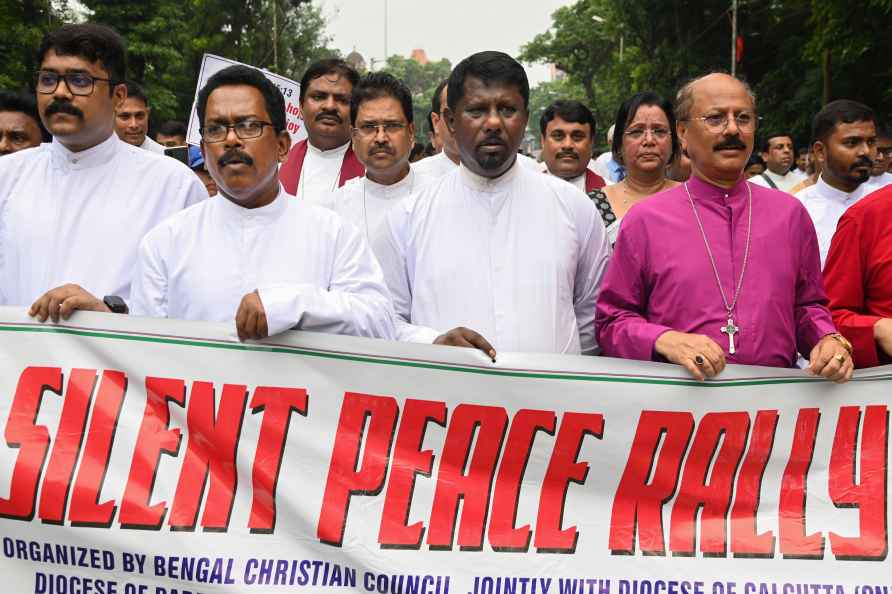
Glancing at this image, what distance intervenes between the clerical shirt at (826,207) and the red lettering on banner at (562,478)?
302 centimetres

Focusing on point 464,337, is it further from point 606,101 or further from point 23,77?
point 606,101

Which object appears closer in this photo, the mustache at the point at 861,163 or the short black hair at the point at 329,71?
the mustache at the point at 861,163

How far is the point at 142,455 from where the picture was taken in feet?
11.7

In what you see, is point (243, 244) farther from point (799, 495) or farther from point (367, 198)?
point (799, 495)

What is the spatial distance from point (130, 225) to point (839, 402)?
8.45 ft

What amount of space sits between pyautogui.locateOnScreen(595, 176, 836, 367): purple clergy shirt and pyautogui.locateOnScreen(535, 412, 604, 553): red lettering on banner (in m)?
0.29

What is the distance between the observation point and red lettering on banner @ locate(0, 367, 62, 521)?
11.4 ft

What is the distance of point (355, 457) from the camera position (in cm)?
362

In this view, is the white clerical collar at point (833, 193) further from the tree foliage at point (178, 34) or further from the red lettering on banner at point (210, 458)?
the tree foliage at point (178, 34)

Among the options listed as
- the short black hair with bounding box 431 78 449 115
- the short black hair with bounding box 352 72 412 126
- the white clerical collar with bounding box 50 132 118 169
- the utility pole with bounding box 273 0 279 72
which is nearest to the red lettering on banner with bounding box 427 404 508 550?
the white clerical collar with bounding box 50 132 118 169

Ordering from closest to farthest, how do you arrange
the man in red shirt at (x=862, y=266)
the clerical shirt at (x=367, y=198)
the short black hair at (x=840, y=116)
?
1. the man in red shirt at (x=862, y=266)
2. the clerical shirt at (x=367, y=198)
3. the short black hair at (x=840, y=116)

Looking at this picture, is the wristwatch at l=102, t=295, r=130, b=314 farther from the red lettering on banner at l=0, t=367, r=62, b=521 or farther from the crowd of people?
the red lettering on banner at l=0, t=367, r=62, b=521

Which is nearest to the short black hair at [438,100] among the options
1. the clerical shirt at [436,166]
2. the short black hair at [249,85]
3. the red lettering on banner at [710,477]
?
the clerical shirt at [436,166]

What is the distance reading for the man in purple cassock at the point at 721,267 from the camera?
12.4ft
